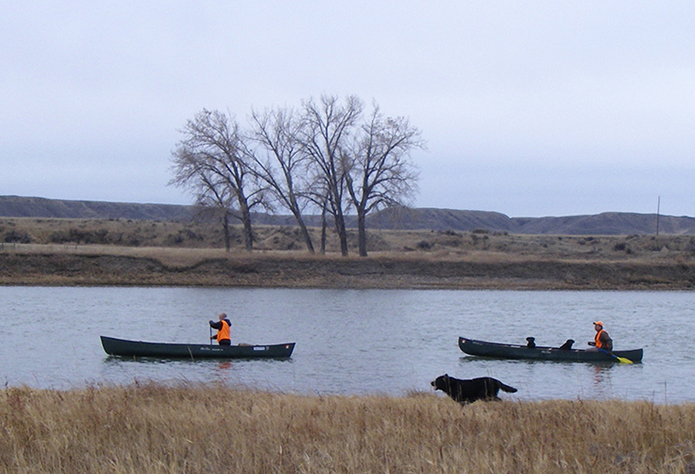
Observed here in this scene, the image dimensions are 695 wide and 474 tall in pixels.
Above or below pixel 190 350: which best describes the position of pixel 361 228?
above

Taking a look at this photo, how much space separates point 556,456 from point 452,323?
2504 cm

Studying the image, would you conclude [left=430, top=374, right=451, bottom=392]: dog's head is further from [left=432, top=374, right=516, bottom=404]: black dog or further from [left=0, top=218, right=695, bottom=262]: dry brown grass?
[left=0, top=218, right=695, bottom=262]: dry brown grass

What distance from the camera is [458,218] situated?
549 ft

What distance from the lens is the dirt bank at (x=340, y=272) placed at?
1903 inches

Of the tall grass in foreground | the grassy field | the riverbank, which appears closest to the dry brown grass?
the grassy field

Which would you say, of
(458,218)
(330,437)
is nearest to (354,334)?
(330,437)

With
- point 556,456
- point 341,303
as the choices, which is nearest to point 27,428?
point 556,456

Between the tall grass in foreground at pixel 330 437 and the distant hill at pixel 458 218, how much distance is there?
136m

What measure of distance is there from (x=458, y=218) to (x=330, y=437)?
6333 inches

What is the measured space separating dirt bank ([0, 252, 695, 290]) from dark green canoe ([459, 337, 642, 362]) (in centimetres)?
2715

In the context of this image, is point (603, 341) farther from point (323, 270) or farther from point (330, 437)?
point (323, 270)

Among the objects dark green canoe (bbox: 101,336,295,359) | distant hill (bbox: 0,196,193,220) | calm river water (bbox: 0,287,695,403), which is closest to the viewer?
calm river water (bbox: 0,287,695,403)

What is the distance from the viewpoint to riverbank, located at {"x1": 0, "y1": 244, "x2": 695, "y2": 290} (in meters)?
48.5

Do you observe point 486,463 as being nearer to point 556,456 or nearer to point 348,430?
point 556,456
